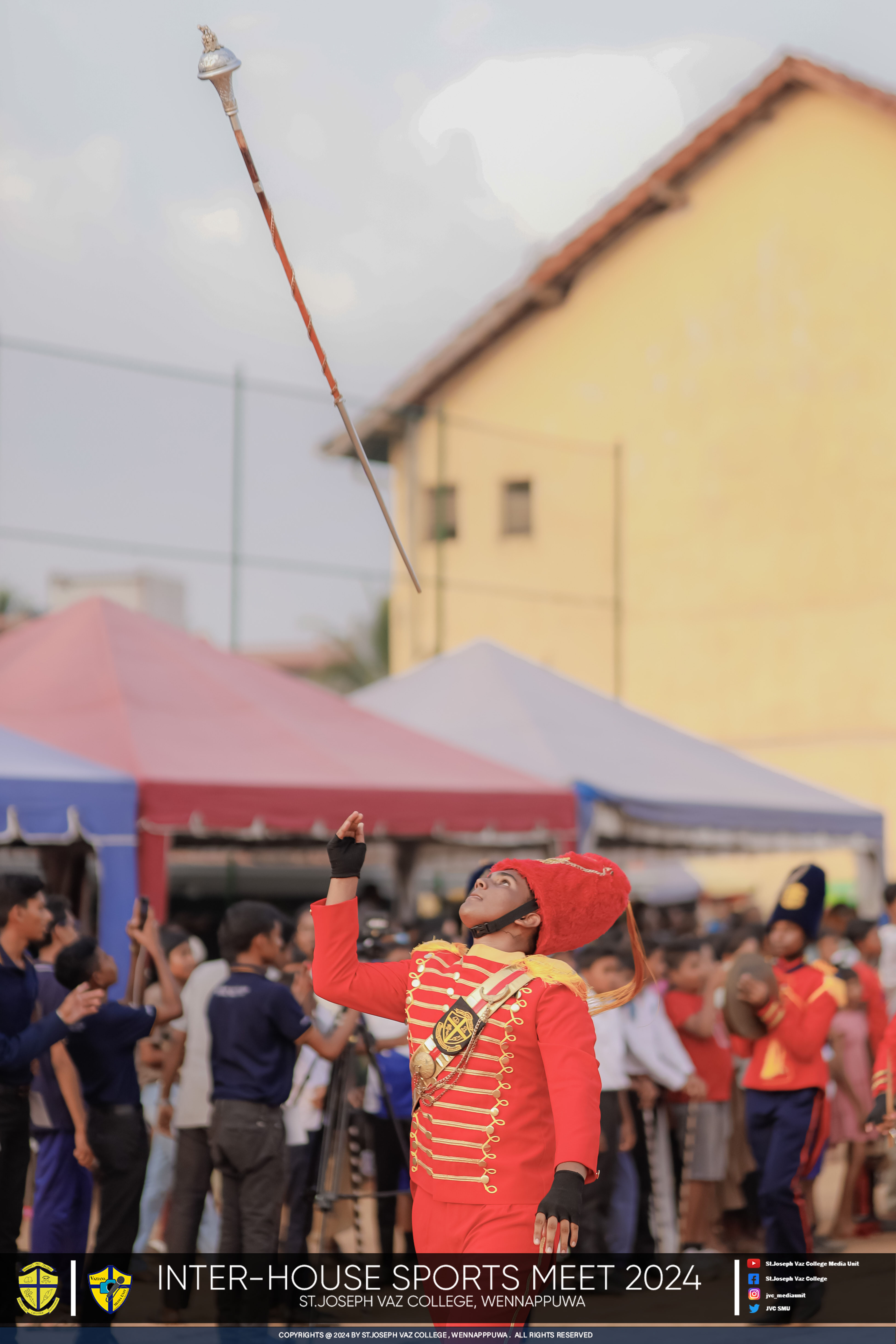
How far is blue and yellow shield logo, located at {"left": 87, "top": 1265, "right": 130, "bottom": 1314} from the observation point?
6500 mm

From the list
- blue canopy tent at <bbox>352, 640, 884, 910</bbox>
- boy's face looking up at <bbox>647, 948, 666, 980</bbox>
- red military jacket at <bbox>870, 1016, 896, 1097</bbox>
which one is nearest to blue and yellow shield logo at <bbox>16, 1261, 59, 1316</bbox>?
red military jacket at <bbox>870, 1016, 896, 1097</bbox>

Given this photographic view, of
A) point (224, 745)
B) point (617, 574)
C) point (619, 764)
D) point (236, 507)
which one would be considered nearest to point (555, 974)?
point (224, 745)

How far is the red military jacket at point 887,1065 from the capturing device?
6367 millimetres

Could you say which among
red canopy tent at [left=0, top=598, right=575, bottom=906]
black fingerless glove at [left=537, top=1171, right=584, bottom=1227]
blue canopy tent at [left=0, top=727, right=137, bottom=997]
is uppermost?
red canopy tent at [left=0, top=598, right=575, bottom=906]

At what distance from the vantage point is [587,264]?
22078mm

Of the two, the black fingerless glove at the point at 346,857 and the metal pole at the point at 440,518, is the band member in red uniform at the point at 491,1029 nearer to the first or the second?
the black fingerless glove at the point at 346,857

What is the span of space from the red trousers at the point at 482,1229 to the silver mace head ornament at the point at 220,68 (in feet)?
8.43

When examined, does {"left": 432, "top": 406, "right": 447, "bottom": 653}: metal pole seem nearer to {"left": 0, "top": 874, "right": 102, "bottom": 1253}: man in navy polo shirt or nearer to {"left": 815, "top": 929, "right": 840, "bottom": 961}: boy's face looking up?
{"left": 815, "top": 929, "right": 840, "bottom": 961}: boy's face looking up

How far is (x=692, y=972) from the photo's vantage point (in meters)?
8.56

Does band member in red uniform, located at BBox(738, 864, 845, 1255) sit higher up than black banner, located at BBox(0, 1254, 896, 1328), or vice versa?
band member in red uniform, located at BBox(738, 864, 845, 1255)

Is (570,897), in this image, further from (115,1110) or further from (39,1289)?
(39,1289)

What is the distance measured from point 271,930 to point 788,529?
1438cm

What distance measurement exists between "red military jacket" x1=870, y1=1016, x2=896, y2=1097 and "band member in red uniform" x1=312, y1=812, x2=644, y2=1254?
2.56 m

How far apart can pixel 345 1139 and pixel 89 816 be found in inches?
93.4
